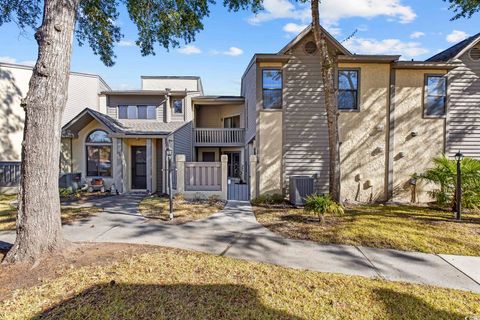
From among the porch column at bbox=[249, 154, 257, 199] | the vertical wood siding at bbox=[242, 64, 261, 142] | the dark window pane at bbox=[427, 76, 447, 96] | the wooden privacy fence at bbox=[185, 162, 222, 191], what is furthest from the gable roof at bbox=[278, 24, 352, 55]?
the wooden privacy fence at bbox=[185, 162, 222, 191]

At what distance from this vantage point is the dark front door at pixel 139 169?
12.6 metres

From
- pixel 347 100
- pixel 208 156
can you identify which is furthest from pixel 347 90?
pixel 208 156

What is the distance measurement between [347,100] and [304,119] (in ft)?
6.60

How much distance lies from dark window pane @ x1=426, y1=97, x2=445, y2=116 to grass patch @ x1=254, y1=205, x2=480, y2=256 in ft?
14.3

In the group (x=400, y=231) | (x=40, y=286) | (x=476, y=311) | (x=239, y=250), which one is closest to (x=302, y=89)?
(x=400, y=231)

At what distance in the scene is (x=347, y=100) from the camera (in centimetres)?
1034

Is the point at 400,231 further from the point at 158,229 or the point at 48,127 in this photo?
the point at 48,127

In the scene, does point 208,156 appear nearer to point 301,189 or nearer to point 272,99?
point 272,99

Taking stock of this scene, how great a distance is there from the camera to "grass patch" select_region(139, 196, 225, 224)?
7.39 m

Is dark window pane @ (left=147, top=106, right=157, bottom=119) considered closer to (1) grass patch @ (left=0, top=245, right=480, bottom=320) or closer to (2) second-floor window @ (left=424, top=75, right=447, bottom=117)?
(1) grass patch @ (left=0, top=245, right=480, bottom=320)

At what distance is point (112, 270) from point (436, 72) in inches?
512

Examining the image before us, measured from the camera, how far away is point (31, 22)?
8.86m

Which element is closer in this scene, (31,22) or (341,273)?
(341,273)

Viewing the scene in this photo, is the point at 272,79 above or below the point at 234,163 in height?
above
